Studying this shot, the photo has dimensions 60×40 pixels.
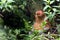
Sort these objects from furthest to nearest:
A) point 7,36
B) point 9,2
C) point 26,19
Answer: point 26,19 → point 7,36 → point 9,2

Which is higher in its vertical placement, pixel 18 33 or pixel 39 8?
pixel 39 8

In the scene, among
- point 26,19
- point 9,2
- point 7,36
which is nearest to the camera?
point 9,2

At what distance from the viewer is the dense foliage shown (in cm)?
253

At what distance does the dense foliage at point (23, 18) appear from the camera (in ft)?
8.31

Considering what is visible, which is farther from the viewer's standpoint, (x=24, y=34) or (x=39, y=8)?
(x=39, y=8)

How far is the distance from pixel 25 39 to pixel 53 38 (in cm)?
36

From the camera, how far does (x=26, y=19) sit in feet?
9.49

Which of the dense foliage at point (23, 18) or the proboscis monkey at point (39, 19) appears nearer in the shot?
the dense foliage at point (23, 18)

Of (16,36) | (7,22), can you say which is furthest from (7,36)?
(7,22)

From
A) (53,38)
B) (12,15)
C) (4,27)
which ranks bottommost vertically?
(53,38)

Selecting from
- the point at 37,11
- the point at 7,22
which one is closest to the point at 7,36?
the point at 7,22

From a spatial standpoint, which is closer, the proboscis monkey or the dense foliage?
the dense foliage

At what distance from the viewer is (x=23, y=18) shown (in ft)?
9.43

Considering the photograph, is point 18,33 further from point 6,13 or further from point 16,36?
point 6,13
